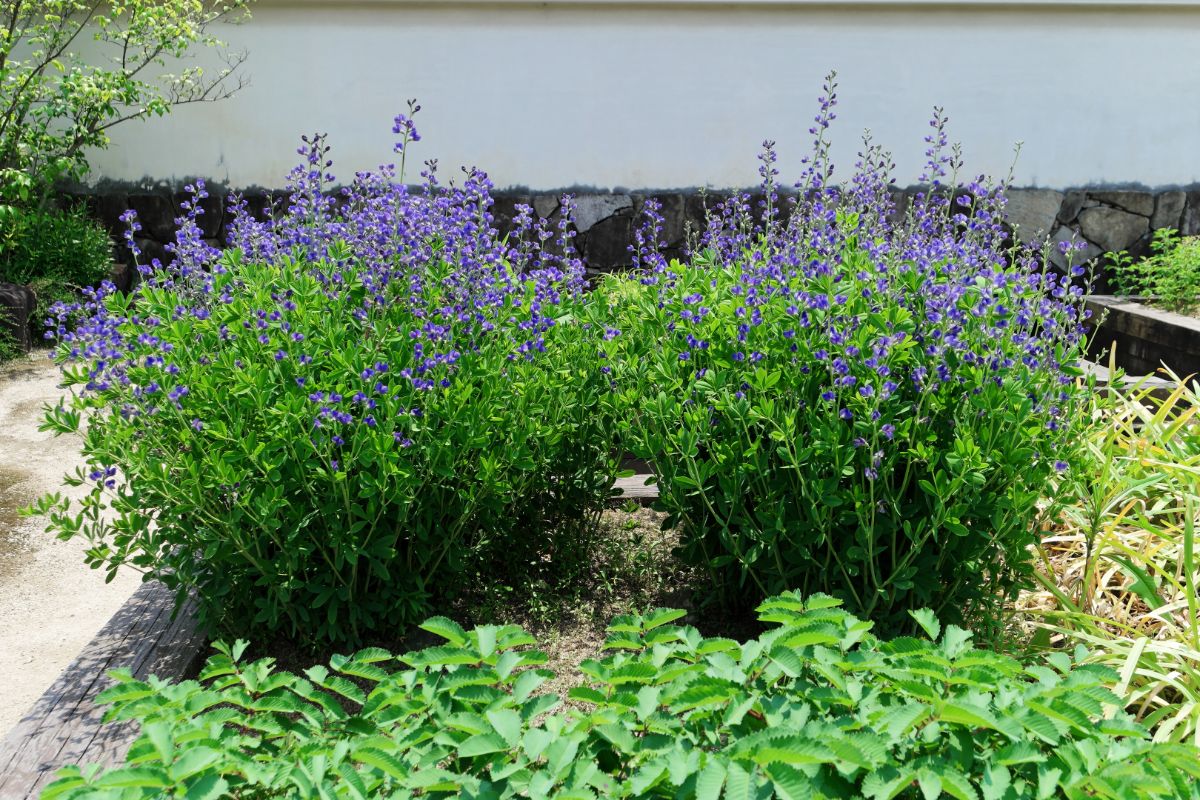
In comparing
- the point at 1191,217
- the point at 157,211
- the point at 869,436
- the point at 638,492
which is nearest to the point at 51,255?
the point at 157,211

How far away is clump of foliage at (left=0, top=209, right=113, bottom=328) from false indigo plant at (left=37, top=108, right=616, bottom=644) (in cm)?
551

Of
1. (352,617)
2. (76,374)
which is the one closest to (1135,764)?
(352,617)

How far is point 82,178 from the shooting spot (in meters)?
8.92

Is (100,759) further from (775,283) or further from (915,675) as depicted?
(775,283)

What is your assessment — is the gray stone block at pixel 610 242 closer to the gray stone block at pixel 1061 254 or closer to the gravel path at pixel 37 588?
the gray stone block at pixel 1061 254

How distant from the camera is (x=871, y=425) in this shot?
262 cm

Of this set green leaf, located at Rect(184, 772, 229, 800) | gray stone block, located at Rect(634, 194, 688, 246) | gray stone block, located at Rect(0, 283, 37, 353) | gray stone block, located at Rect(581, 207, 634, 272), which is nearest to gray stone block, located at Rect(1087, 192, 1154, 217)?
gray stone block, located at Rect(634, 194, 688, 246)

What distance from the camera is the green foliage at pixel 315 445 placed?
8.84 ft

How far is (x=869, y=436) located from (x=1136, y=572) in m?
0.96

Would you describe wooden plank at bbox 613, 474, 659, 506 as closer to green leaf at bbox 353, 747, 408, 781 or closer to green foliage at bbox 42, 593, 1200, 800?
green foliage at bbox 42, 593, 1200, 800

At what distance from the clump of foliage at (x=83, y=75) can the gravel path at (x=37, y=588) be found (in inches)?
115

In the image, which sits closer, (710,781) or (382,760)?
(710,781)

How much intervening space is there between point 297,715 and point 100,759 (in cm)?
43

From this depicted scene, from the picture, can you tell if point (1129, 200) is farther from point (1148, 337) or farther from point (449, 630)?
point (449, 630)
